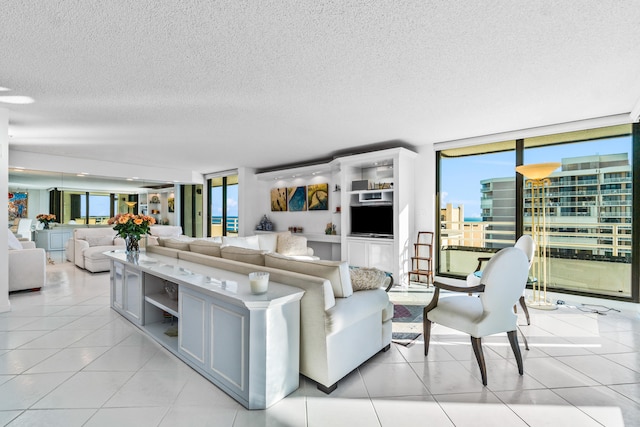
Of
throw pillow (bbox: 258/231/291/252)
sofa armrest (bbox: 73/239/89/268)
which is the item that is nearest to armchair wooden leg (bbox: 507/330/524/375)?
throw pillow (bbox: 258/231/291/252)

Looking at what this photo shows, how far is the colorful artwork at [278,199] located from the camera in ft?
26.8

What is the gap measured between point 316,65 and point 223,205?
7579mm

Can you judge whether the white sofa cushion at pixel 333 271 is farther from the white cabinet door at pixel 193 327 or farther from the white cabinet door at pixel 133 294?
the white cabinet door at pixel 133 294

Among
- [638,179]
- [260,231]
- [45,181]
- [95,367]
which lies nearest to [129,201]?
[45,181]

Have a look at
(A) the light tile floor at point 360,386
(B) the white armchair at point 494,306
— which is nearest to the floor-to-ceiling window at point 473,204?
(A) the light tile floor at point 360,386

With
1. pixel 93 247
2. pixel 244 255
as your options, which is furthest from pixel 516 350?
pixel 93 247

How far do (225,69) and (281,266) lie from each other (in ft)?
6.15

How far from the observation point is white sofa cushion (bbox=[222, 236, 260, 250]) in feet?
17.5

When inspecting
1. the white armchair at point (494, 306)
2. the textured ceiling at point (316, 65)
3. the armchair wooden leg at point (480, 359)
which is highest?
the textured ceiling at point (316, 65)

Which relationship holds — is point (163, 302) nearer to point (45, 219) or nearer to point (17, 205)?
point (17, 205)

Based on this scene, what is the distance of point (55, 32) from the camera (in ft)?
7.34

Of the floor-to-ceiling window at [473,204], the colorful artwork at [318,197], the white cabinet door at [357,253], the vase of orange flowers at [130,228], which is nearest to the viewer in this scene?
the vase of orange flowers at [130,228]

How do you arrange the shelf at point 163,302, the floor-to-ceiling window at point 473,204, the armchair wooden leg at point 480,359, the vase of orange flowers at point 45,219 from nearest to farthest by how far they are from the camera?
1. the armchair wooden leg at point 480,359
2. the shelf at point 163,302
3. the floor-to-ceiling window at point 473,204
4. the vase of orange flowers at point 45,219

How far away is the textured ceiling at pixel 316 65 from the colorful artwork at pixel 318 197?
2.53 m
